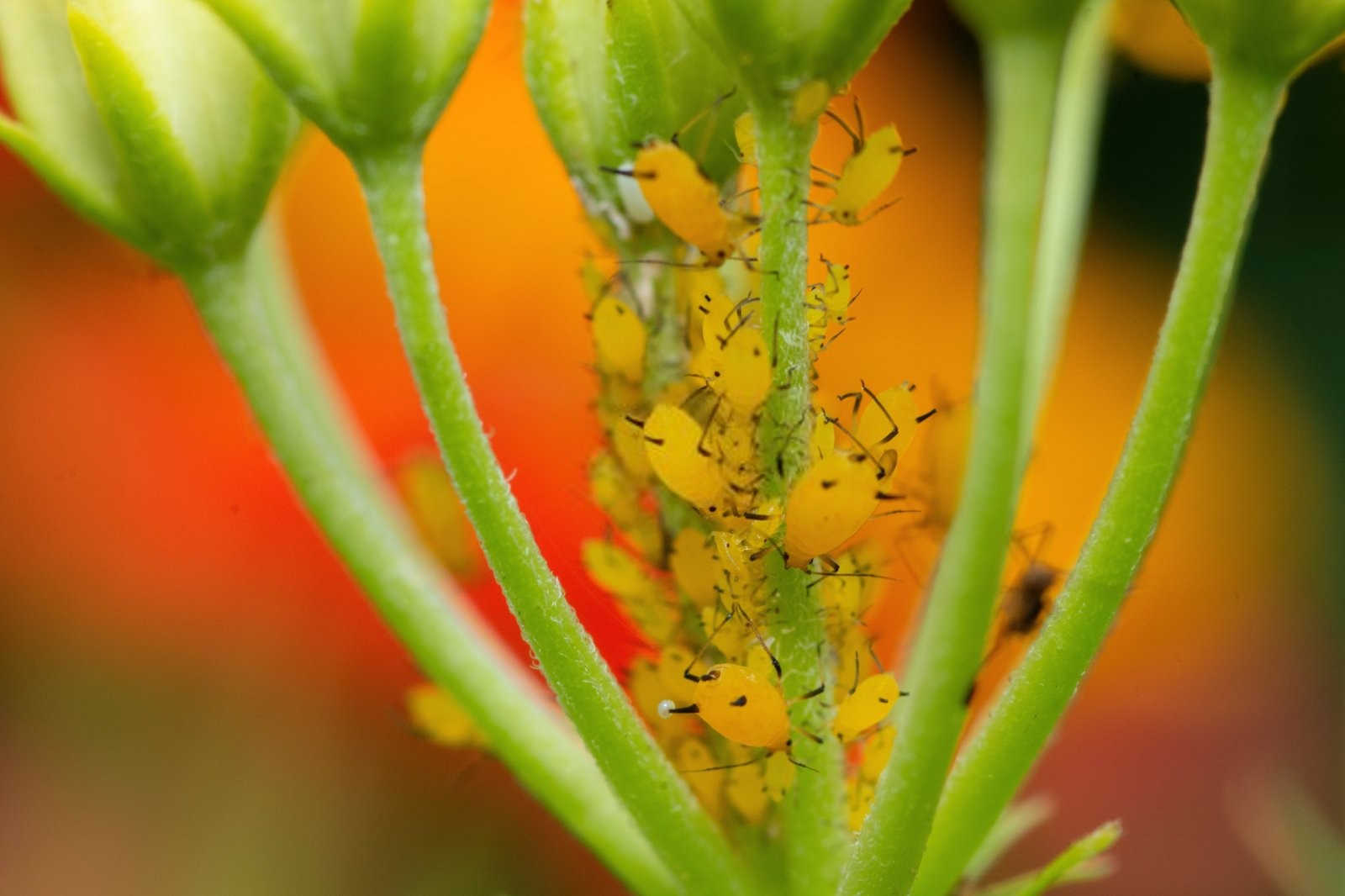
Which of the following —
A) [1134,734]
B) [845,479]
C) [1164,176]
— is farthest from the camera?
[1164,176]

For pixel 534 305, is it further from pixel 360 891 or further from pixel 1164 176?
pixel 1164 176

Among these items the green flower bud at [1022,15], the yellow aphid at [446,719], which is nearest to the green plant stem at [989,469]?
the green flower bud at [1022,15]

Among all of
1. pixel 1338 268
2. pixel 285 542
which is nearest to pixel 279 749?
pixel 285 542

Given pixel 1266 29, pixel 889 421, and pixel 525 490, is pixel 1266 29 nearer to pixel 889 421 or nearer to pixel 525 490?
pixel 889 421

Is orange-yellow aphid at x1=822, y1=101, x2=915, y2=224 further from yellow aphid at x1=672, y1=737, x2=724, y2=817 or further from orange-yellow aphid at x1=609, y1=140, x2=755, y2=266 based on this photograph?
→ yellow aphid at x1=672, y1=737, x2=724, y2=817

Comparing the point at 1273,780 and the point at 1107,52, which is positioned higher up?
the point at 1107,52

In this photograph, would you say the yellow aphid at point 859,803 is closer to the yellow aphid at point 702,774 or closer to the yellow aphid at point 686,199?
the yellow aphid at point 702,774

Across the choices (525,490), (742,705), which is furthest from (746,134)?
(525,490)
